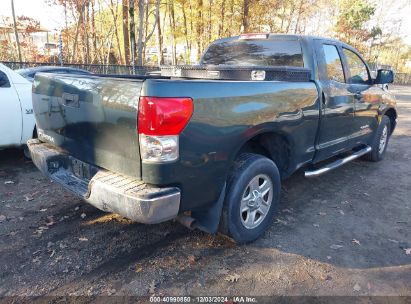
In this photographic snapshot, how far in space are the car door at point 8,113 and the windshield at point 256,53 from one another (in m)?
2.78

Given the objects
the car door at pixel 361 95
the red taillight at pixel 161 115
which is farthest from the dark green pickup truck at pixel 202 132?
the car door at pixel 361 95

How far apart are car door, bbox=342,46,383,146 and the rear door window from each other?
0.20m

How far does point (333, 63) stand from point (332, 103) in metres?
0.59

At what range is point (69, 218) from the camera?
143 inches

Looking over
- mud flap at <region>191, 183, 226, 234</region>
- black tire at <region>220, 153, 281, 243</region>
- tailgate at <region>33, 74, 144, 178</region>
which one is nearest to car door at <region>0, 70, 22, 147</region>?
tailgate at <region>33, 74, 144, 178</region>

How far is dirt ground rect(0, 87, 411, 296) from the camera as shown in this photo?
103 inches

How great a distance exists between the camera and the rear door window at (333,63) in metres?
4.07

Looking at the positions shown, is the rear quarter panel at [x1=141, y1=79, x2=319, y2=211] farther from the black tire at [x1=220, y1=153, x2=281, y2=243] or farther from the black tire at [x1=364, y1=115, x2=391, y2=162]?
the black tire at [x1=364, y1=115, x2=391, y2=162]

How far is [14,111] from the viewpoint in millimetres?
4812

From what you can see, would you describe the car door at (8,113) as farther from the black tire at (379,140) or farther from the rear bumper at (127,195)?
the black tire at (379,140)

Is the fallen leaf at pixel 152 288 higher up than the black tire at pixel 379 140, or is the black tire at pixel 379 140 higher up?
the black tire at pixel 379 140

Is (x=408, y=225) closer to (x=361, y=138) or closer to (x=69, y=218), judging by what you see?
(x=361, y=138)

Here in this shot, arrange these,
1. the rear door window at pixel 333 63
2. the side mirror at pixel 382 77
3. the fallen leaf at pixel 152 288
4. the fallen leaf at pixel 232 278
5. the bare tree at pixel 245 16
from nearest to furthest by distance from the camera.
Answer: the fallen leaf at pixel 152 288, the fallen leaf at pixel 232 278, the rear door window at pixel 333 63, the side mirror at pixel 382 77, the bare tree at pixel 245 16

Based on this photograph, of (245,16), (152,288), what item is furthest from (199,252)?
(245,16)
